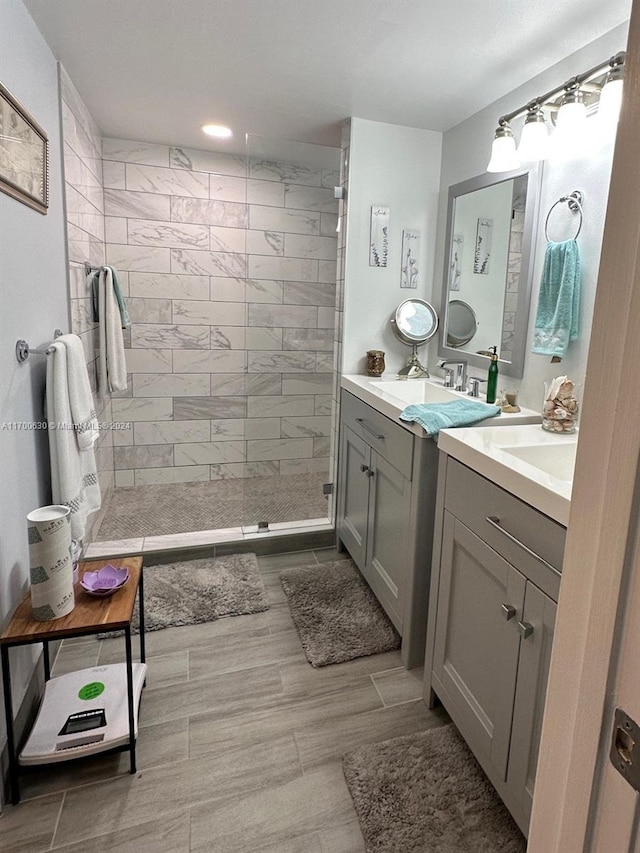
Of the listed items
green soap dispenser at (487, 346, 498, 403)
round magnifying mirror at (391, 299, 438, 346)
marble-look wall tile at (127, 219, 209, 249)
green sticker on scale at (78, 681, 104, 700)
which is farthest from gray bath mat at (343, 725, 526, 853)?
marble-look wall tile at (127, 219, 209, 249)

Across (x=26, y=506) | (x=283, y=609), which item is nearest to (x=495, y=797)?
(x=283, y=609)

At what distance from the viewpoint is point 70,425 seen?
184 centimetres

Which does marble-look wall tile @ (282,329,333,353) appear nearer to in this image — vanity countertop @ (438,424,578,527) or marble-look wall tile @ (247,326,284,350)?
marble-look wall tile @ (247,326,284,350)

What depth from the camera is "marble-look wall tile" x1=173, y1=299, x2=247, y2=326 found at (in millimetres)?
3547

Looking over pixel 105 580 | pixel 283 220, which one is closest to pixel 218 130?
pixel 283 220

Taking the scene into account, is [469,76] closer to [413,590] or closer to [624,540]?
[413,590]

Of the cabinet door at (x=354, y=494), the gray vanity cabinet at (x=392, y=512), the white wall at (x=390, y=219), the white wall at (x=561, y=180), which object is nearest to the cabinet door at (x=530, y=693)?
the gray vanity cabinet at (x=392, y=512)

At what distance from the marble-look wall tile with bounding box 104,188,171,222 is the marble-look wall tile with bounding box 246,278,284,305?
102 cm

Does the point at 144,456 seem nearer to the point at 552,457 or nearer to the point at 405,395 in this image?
the point at 405,395

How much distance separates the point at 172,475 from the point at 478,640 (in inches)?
109

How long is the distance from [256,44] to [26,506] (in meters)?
1.84

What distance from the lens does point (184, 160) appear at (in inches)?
131

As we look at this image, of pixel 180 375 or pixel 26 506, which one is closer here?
pixel 26 506

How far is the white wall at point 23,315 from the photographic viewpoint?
154 centimetres
